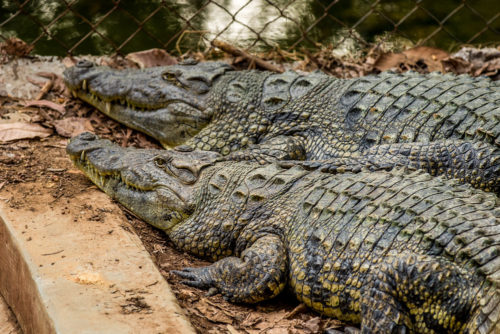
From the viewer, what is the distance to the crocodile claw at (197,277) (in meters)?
3.25

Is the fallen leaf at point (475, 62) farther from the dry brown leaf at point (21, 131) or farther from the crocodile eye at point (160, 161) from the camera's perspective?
the dry brown leaf at point (21, 131)

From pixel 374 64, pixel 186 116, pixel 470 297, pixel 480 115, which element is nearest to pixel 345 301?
pixel 470 297

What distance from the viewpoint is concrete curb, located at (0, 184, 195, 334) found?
2.62 meters

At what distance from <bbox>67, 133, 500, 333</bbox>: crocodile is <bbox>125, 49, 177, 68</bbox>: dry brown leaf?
4.95ft

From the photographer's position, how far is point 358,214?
3.03 metres

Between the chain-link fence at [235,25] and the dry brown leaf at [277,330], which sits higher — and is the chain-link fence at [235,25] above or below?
above

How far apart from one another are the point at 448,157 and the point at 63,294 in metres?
2.30

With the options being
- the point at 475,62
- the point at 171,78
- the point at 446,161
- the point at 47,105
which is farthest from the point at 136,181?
the point at 475,62

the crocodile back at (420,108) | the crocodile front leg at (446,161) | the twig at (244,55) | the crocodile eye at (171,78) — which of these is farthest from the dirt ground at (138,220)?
the crocodile back at (420,108)

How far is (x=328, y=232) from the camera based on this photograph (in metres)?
3.07

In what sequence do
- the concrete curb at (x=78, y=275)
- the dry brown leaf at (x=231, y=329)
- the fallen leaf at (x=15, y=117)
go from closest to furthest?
the concrete curb at (x=78, y=275) → the dry brown leaf at (x=231, y=329) → the fallen leaf at (x=15, y=117)

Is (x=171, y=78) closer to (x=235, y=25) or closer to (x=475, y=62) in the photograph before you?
(x=235, y=25)

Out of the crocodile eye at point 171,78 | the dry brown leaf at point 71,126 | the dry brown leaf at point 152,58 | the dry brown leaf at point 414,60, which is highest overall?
the dry brown leaf at point 414,60

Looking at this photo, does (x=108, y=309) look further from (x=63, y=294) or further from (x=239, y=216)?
(x=239, y=216)
